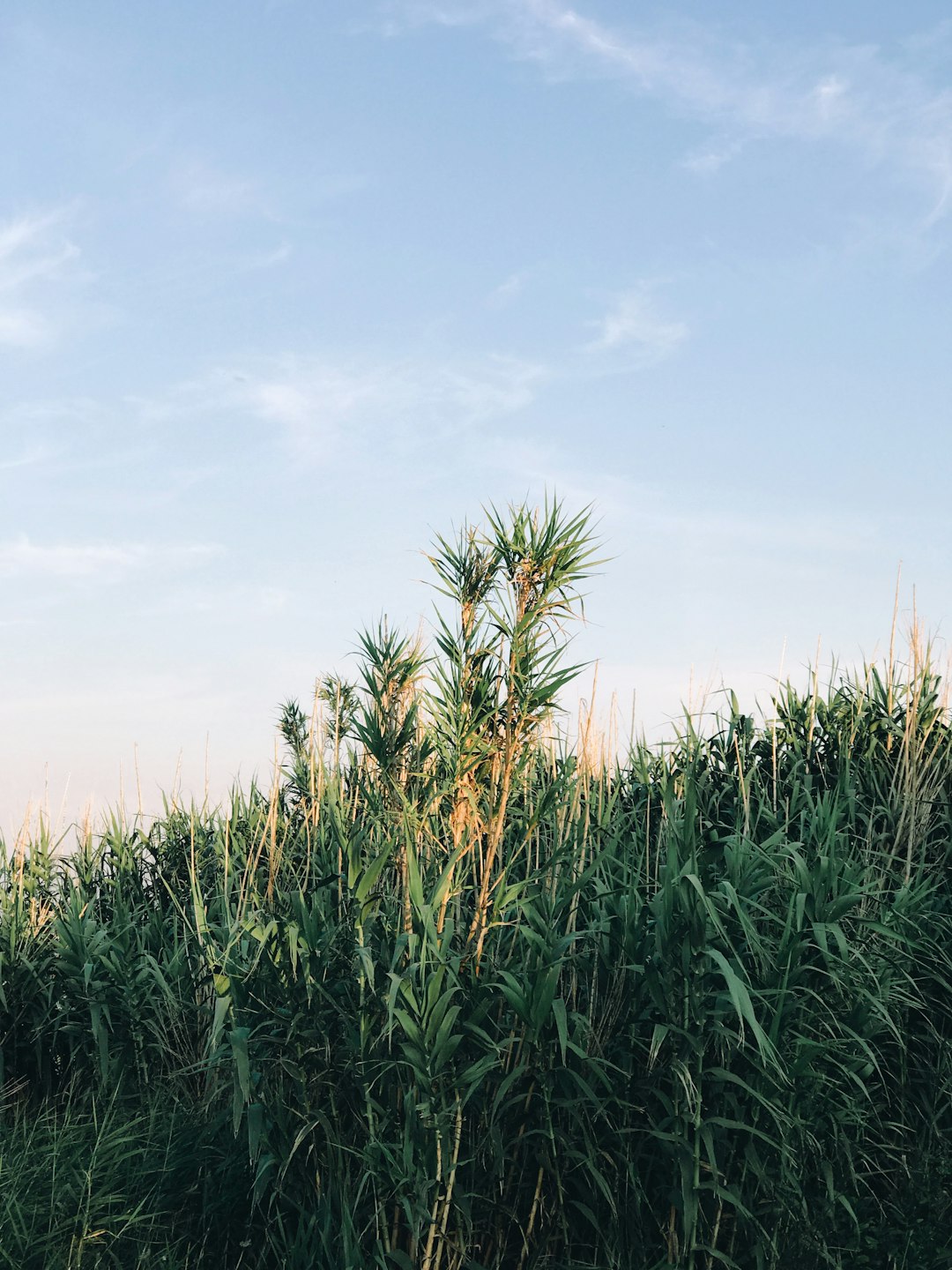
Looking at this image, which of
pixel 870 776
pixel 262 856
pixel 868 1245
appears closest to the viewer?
pixel 868 1245

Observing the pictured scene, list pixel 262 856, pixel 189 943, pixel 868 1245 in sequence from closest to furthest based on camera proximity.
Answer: pixel 868 1245, pixel 189 943, pixel 262 856

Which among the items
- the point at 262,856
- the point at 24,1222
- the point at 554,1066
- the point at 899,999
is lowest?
the point at 24,1222

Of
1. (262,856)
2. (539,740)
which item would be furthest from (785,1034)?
(262,856)

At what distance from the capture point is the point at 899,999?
435cm

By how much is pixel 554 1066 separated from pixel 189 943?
3904 mm

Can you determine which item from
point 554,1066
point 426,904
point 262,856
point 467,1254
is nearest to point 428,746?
point 426,904

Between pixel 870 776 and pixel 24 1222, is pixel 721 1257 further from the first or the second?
pixel 870 776

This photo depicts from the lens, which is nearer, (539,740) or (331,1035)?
(331,1035)

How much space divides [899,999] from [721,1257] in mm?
1501

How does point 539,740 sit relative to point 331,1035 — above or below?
above

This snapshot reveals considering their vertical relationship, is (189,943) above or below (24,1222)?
above

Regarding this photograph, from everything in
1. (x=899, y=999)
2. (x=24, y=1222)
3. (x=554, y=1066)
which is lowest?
(x=24, y=1222)

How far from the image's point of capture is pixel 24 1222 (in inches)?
156

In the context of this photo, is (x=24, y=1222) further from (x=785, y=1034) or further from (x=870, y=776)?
(x=870, y=776)
